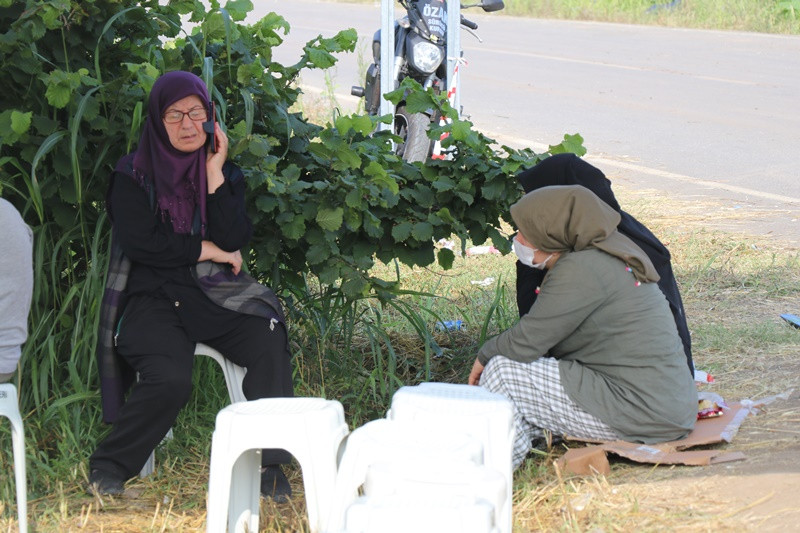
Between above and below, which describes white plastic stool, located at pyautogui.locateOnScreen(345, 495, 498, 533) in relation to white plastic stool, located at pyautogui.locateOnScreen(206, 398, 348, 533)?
above

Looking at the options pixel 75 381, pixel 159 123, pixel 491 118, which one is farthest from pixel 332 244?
pixel 491 118

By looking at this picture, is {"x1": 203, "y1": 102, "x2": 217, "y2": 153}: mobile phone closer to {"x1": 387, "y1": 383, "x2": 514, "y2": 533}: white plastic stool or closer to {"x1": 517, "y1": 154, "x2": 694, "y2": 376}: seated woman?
{"x1": 517, "y1": 154, "x2": 694, "y2": 376}: seated woman

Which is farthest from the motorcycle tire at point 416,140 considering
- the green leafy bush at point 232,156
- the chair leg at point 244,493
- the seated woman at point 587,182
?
the chair leg at point 244,493

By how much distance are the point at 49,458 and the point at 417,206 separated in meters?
1.60

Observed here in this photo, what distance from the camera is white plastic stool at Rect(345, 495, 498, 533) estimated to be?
2201 mm

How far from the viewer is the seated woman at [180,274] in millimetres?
3727

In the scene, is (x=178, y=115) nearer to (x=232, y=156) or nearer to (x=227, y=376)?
(x=232, y=156)

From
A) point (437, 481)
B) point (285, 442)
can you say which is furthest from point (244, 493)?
point (437, 481)

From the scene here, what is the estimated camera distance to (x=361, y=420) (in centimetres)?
435

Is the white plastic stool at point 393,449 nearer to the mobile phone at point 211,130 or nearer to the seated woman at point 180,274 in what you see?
the seated woman at point 180,274

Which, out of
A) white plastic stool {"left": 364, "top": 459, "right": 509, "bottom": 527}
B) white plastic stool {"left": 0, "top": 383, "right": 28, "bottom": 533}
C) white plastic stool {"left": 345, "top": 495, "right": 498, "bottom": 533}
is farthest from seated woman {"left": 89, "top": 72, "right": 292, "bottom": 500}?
white plastic stool {"left": 345, "top": 495, "right": 498, "bottom": 533}

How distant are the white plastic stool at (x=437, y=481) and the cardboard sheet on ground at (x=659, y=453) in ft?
4.29

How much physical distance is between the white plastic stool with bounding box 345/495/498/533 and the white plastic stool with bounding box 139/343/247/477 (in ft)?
5.47

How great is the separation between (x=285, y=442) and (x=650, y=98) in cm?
954
